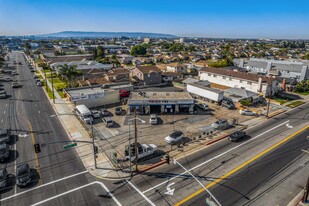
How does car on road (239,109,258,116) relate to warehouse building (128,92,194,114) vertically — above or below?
below

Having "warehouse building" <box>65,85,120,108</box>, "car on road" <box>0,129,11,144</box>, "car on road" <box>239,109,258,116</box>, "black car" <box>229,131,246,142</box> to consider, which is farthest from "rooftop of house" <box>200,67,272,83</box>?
"car on road" <box>0,129,11,144</box>

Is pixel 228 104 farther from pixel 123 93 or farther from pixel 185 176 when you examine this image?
pixel 185 176

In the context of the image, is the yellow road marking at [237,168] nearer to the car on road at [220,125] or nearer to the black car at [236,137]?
the black car at [236,137]

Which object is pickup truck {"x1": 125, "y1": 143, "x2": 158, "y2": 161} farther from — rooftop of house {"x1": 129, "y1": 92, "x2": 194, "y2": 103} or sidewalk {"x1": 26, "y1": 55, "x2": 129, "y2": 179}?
rooftop of house {"x1": 129, "y1": 92, "x2": 194, "y2": 103}

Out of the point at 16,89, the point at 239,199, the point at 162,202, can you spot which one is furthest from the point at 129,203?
the point at 16,89

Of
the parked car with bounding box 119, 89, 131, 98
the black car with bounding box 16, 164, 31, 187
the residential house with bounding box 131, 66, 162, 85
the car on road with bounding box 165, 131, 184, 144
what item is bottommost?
the black car with bounding box 16, 164, 31, 187

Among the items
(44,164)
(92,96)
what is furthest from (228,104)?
(44,164)

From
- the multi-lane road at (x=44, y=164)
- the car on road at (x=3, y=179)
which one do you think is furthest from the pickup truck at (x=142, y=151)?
the car on road at (x=3, y=179)
